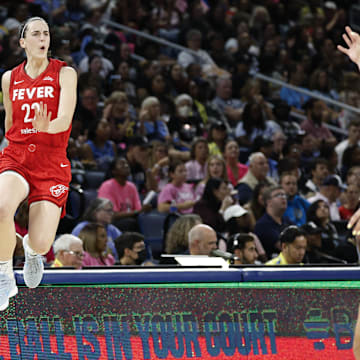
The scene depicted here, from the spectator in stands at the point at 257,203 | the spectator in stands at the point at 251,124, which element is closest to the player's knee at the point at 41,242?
the spectator in stands at the point at 257,203

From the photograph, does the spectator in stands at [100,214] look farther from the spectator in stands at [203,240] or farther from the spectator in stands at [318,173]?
the spectator in stands at [318,173]

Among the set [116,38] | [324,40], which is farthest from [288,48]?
[116,38]

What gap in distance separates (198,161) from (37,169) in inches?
211

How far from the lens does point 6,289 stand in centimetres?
459

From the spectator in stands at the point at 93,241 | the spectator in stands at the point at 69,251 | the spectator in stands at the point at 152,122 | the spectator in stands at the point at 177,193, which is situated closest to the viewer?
the spectator in stands at the point at 69,251

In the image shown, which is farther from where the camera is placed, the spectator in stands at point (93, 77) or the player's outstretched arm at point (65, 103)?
the spectator in stands at point (93, 77)

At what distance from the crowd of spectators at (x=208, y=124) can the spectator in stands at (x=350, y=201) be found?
0.01 metres

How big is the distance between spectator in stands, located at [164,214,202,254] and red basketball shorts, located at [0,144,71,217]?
2809 millimetres

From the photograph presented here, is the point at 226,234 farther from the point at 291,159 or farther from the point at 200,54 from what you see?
the point at 200,54

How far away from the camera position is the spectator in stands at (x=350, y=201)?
9.67 m

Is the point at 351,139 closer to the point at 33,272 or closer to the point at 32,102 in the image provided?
the point at 32,102

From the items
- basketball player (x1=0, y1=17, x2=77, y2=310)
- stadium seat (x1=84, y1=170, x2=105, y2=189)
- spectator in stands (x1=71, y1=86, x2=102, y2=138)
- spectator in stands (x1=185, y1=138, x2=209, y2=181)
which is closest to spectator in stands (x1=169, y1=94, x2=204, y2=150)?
spectator in stands (x1=185, y1=138, x2=209, y2=181)

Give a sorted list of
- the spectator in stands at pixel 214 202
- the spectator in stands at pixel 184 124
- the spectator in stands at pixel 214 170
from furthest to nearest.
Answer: the spectator in stands at pixel 184 124
the spectator in stands at pixel 214 170
the spectator in stands at pixel 214 202

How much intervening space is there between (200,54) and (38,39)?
8515 millimetres
